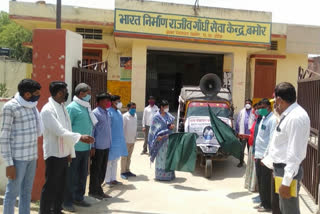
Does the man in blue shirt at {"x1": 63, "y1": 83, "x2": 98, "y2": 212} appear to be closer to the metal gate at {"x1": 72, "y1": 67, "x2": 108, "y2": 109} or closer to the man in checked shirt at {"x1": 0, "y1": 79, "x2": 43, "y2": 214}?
the metal gate at {"x1": 72, "y1": 67, "x2": 108, "y2": 109}

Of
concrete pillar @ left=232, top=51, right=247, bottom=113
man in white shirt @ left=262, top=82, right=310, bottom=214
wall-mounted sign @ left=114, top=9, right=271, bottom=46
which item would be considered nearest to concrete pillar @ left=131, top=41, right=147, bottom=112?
wall-mounted sign @ left=114, top=9, right=271, bottom=46

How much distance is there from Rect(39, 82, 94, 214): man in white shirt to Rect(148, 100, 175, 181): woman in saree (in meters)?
3.11

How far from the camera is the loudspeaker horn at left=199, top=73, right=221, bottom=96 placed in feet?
31.0

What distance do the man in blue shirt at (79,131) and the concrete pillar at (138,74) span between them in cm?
962

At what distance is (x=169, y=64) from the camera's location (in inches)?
843

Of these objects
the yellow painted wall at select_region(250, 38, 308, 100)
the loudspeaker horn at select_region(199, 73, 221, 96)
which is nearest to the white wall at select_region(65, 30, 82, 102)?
the loudspeaker horn at select_region(199, 73, 221, 96)

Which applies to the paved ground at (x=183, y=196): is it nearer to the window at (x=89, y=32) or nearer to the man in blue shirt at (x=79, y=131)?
the man in blue shirt at (x=79, y=131)

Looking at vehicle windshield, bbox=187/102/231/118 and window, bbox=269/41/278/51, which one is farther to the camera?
window, bbox=269/41/278/51

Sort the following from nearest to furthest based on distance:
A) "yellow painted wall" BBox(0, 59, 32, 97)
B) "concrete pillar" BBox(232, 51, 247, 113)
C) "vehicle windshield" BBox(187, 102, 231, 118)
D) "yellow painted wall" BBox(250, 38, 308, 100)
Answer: "vehicle windshield" BBox(187, 102, 231, 118)
"concrete pillar" BBox(232, 51, 247, 113)
"yellow painted wall" BBox(250, 38, 308, 100)
"yellow painted wall" BBox(0, 59, 32, 97)

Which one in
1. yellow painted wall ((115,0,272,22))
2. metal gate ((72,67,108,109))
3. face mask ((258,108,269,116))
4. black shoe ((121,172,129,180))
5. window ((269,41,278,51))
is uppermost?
yellow painted wall ((115,0,272,22))

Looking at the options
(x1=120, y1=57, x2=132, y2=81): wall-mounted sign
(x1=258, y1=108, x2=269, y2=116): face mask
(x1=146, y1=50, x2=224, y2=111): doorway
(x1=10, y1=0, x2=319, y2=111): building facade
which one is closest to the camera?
(x1=258, y1=108, x2=269, y2=116): face mask

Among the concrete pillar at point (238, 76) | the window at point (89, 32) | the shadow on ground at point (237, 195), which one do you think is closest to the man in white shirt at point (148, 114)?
the shadow on ground at point (237, 195)

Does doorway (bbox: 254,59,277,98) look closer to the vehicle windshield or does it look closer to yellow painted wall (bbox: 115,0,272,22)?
yellow painted wall (bbox: 115,0,272,22)

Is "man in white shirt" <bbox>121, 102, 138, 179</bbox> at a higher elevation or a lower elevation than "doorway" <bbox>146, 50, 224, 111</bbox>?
lower
